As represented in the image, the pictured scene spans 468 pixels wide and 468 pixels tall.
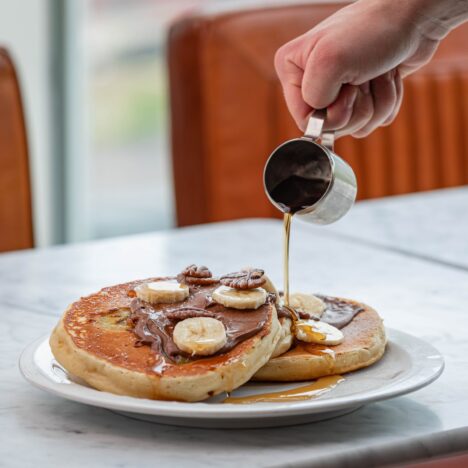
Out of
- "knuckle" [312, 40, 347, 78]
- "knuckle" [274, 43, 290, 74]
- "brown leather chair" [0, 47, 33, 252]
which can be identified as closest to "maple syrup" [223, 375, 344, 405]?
"knuckle" [312, 40, 347, 78]

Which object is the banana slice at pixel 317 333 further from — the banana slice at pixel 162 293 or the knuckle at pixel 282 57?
the knuckle at pixel 282 57

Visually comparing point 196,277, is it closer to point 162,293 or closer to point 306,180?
point 162,293

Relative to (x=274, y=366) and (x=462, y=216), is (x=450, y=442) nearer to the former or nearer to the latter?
(x=274, y=366)

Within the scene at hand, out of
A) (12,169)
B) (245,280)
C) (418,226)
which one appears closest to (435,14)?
(245,280)

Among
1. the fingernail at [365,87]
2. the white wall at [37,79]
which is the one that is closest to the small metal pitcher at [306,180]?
the fingernail at [365,87]

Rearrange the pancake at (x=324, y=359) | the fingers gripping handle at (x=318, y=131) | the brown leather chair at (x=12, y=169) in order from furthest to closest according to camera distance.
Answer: the brown leather chair at (x=12, y=169) → the fingers gripping handle at (x=318, y=131) → the pancake at (x=324, y=359)

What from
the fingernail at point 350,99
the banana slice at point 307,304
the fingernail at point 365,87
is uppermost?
the fingernail at point 365,87
